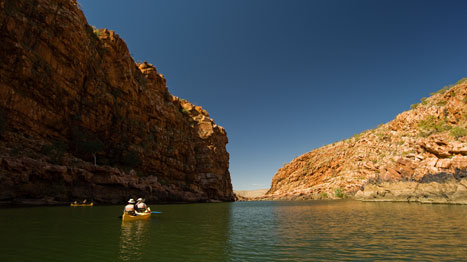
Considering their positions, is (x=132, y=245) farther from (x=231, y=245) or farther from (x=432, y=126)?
(x=432, y=126)

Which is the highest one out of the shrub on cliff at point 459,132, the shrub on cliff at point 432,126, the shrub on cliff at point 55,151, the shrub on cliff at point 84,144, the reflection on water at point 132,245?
the shrub on cliff at point 432,126

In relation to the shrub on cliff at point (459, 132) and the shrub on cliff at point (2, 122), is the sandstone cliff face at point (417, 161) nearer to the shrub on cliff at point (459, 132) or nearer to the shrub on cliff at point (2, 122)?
the shrub on cliff at point (459, 132)

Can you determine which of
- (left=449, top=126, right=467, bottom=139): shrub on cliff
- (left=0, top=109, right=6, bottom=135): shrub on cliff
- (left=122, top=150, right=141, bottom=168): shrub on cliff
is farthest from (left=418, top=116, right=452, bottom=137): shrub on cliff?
(left=0, top=109, right=6, bottom=135): shrub on cliff

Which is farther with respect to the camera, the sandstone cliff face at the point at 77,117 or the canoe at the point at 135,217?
the sandstone cliff face at the point at 77,117

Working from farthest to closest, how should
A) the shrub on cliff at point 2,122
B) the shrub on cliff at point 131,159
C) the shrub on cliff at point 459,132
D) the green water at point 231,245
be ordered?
the shrub on cliff at point 131,159
the shrub on cliff at point 459,132
the shrub on cliff at point 2,122
the green water at point 231,245

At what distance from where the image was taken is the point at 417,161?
47906 millimetres

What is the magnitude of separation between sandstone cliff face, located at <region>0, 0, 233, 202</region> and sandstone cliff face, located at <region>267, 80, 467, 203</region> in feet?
166

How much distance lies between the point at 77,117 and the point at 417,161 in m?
69.9

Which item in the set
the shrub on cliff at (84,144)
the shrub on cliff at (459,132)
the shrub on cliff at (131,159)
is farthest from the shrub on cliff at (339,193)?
the shrub on cliff at (84,144)

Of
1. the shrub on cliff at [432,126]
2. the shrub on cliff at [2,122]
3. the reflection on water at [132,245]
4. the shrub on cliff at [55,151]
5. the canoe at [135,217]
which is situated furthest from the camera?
the shrub on cliff at [432,126]

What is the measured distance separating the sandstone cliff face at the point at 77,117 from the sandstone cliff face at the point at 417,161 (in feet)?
166

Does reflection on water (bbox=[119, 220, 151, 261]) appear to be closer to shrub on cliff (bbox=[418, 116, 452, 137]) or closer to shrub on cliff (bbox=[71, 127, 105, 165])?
shrub on cliff (bbox=[71, 127, 105, 165])

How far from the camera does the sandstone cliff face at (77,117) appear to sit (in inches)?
1452

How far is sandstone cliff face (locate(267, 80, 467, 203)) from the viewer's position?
129 ft
